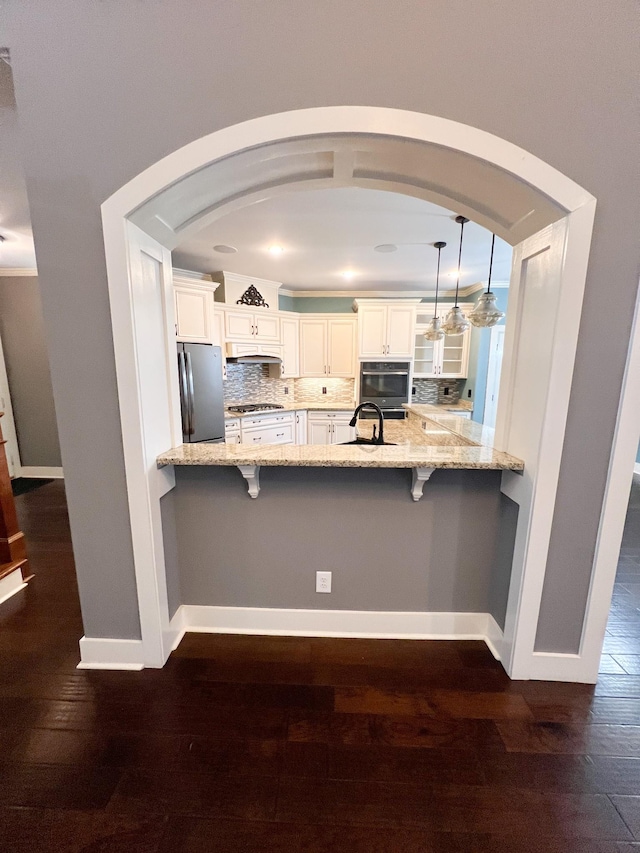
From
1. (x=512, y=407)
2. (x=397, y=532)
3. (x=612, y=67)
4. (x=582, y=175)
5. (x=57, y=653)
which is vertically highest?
(x=612, y=67)

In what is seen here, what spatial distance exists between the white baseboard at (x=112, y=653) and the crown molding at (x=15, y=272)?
4.25m

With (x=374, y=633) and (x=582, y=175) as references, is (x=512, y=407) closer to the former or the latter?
(x=582, y=175)

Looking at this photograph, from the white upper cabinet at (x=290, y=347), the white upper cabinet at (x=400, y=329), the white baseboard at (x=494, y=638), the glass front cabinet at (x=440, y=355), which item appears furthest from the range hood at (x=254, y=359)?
the white baseboard at (x=494, y=638)

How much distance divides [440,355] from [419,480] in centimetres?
446

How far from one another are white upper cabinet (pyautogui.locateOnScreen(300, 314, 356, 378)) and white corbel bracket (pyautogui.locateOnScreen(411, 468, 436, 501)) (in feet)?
13.0

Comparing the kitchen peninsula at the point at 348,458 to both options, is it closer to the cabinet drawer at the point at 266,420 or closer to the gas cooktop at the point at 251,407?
the cabinet drawer at the point at 266,420

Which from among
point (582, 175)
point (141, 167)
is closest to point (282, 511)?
point (141, 167)

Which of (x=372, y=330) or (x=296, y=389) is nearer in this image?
(x=372, y=330)

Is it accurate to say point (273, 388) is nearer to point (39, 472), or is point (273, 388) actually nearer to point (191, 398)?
point (191, 398)

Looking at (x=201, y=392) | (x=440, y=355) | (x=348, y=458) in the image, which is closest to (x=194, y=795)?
(x=348, y=458)

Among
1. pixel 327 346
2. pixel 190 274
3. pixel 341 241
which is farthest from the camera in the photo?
pixel 327 346

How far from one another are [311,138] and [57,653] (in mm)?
2574

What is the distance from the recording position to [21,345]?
405cm

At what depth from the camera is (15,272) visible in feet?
12.8
